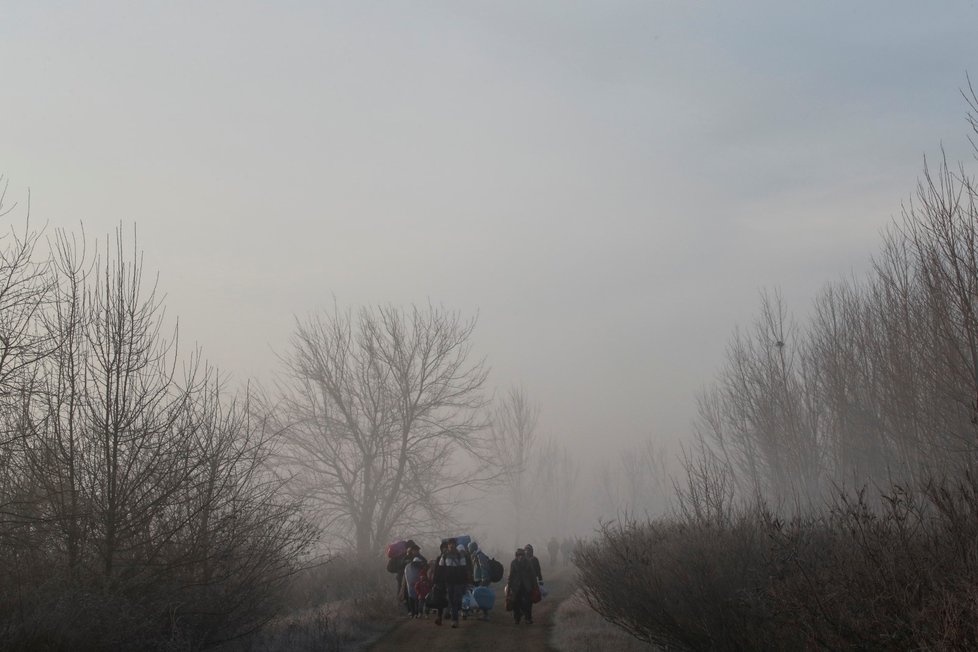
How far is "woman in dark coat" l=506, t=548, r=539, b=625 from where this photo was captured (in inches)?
713

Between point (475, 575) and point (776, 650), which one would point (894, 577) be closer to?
point (776, 650)

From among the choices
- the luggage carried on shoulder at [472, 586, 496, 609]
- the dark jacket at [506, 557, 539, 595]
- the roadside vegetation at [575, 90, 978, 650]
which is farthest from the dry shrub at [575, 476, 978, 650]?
the luggage carried on shoulder at [472, 586, 496, 609]

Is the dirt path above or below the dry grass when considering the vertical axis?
above

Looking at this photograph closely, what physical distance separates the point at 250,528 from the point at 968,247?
12.1 metres

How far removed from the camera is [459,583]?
1719cm

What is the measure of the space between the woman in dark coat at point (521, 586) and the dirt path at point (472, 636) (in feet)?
0.90

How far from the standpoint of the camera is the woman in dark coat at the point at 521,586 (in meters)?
18.1

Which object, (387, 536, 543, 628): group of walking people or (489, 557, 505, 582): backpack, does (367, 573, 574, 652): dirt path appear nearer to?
(387, 536, 543, 628): group of walking people

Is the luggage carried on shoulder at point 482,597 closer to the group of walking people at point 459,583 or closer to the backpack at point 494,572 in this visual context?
the group of walking people at point 459,583

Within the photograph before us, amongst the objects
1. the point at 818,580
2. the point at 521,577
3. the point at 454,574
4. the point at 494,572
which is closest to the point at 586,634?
the point at 521,577

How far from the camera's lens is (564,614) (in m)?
18.9

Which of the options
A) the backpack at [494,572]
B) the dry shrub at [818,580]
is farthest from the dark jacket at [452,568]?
the dry shrub at [818,580]

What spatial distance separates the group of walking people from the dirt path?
0.32 metres

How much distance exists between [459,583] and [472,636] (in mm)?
1826
